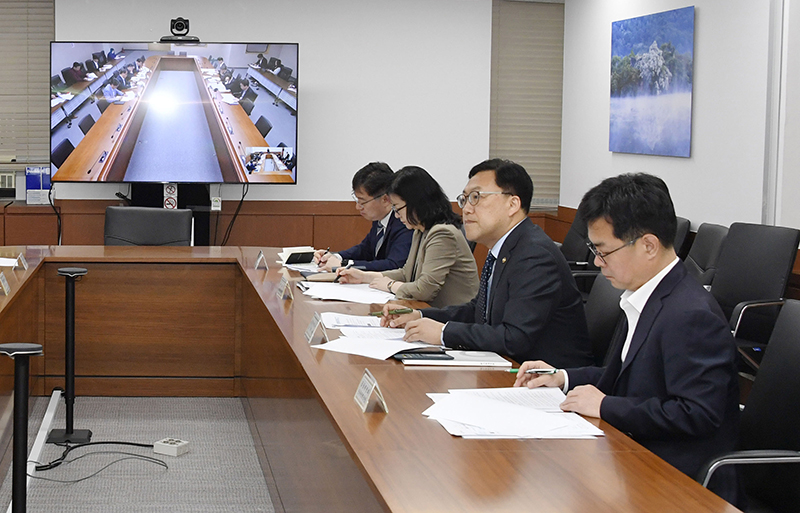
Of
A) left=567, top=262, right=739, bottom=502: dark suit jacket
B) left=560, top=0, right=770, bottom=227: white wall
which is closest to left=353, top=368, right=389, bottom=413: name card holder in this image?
left=567, top=262, right=739, bottom=502: dark suit jacket

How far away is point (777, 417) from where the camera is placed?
2.11 metres

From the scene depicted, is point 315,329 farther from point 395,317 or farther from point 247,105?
point 247,105

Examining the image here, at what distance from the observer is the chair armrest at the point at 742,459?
6.07 feet

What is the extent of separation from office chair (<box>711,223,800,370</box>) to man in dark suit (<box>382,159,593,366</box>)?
1352mm

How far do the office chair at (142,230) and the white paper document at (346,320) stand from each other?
93.4 inches

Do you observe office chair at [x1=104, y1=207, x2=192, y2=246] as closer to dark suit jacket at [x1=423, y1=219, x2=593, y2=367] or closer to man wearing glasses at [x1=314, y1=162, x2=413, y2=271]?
man wearing glasses at [x1=314, y1=162, x2=413, y2=271]

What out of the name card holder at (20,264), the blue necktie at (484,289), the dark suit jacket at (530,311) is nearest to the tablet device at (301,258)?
the name card holder at (20,264)

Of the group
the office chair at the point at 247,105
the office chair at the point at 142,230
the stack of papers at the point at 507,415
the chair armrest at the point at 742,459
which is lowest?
the chair armrest at the point at 742,459

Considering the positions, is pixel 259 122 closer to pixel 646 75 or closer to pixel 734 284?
pixel 646 75

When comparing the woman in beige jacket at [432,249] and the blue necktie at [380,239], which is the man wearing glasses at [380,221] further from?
the woman in beige jacket at [432,249]

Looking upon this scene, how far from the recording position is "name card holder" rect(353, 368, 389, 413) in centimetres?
195

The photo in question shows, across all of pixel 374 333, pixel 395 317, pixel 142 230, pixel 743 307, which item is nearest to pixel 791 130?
pixel 743 307

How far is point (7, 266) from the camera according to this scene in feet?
14.0

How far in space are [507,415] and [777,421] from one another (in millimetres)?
692
